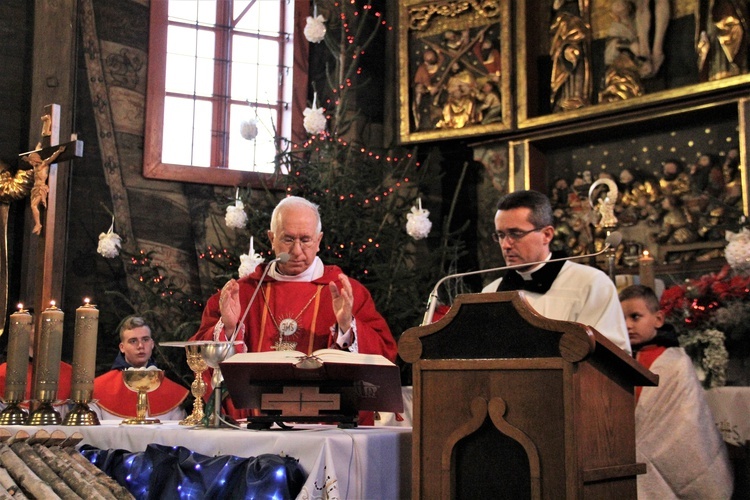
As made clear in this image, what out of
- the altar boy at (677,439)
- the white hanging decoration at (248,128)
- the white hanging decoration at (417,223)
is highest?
the white hanging decoration at (248,128)

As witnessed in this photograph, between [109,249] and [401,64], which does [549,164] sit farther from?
[109,249]

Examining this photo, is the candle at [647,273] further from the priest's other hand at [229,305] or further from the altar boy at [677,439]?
the priest's other hand at [229,305]

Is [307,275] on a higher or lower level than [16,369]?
higher

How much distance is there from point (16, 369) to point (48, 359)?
140mm

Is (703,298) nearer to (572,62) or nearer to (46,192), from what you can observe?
(572,62)

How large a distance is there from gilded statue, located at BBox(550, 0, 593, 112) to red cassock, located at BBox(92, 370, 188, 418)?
14.4 ft

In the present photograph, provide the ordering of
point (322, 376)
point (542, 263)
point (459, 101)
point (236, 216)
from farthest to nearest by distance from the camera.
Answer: point (459, 101), point (236, 216), point (542, 263), point (322, 376)

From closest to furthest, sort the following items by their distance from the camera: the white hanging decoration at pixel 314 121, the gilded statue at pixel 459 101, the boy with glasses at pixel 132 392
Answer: the boy with glasses at pixel 132 392 < the white hanging decoration at pixel 314 121 < the gilded statue at pixel 459 101

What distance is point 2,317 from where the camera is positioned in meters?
6.45

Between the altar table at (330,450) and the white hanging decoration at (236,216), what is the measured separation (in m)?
4.70

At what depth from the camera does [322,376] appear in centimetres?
339

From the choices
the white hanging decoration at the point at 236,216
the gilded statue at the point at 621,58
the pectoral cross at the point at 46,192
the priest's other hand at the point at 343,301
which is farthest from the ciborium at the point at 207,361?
the gilded statue at the point at 621,58

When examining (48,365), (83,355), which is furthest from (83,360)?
(48,365)

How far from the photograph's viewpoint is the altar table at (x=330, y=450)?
3.00m
